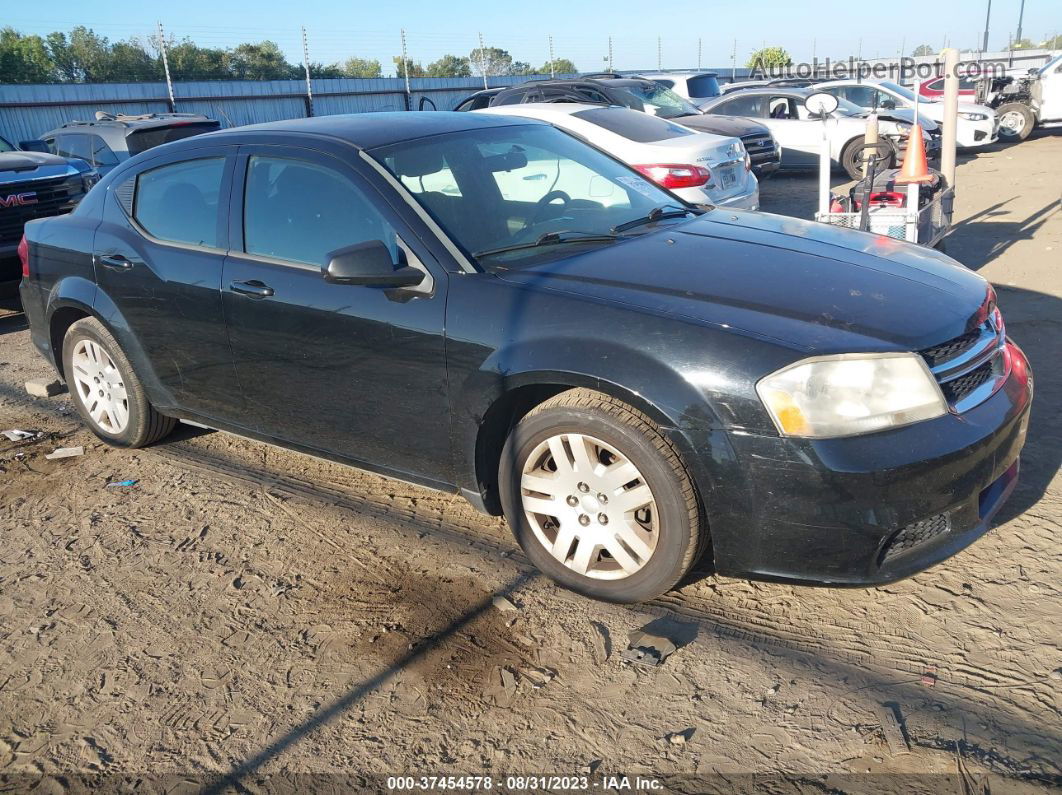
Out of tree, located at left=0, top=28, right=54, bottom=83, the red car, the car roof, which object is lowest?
the red car

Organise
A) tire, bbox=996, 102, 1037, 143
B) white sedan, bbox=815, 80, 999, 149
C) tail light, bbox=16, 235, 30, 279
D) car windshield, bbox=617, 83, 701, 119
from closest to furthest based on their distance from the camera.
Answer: tail light, bbox=16, 235, 30, 279 < car windshield, bbox=617, 83, 701, 119 < white sedan, bbox=815, 80, 999, 149 < tire, bbox=996, 102, 1037, 143

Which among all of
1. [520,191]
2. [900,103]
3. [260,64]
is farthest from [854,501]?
[260,64]

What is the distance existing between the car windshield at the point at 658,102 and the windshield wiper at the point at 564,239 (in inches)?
402

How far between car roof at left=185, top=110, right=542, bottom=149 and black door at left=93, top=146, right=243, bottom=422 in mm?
184

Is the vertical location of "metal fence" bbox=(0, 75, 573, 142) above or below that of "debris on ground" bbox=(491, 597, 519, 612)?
above

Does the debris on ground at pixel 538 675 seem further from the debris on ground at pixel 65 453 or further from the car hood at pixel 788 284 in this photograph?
the debris on ground at pixel 65 453

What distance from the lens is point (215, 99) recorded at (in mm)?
24234

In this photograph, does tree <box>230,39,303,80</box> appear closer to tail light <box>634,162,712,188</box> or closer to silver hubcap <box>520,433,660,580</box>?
tail light <box>634,162,712,188</box>

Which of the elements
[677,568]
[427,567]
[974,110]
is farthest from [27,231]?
[974,110]

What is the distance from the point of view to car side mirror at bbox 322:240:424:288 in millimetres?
3545

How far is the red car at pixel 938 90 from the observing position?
1962cm

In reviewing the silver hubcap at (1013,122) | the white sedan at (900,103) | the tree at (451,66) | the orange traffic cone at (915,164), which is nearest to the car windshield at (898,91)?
the white sedan at (900,103)

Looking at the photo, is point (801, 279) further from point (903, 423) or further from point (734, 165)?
point (734, 165)

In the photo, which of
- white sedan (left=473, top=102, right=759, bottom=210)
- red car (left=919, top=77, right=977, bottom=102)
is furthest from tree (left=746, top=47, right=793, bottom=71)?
white sedan (left=473, top=102, right=759, bottom=210)
